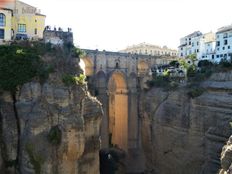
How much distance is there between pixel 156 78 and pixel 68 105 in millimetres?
24820

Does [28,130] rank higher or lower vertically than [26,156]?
higher

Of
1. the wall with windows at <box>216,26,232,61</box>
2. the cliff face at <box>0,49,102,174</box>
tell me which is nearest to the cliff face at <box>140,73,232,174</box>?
the cliff face at <box>0,49,102,174</box>

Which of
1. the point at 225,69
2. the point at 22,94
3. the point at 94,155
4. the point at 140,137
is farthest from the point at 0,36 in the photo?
the point at 140,137

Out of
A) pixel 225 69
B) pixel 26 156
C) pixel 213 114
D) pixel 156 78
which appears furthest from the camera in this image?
pixel 156 78

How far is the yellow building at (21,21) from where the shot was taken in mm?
34562

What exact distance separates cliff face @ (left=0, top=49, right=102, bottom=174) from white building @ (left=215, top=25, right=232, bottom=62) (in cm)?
3292

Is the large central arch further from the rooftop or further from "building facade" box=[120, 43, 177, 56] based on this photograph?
"building facade" box=[120, 43, 177, 56]

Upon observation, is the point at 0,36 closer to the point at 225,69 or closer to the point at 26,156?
the point at 26,156

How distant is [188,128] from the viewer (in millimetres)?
40094

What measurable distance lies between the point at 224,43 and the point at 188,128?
21.7 m

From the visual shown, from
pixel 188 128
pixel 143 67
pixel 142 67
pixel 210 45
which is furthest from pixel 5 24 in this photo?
pixel 210 45

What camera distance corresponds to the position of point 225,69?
4069 centimetres

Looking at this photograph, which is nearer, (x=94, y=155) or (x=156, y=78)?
(x=94, y=155)

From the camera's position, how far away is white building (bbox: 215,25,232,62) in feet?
180
